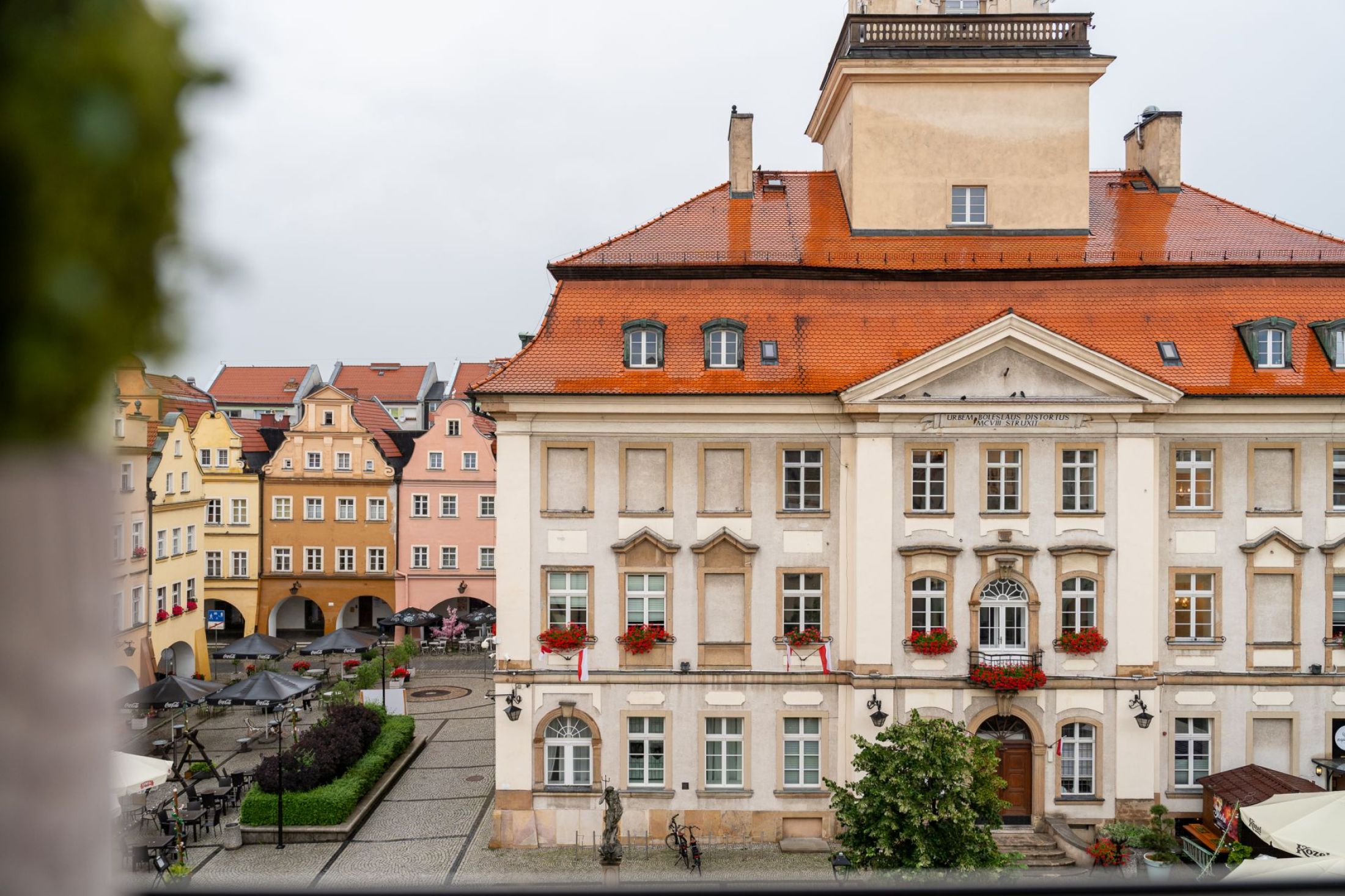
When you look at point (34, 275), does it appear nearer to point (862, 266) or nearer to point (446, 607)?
point (862, 266)

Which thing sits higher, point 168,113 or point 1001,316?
point 1001,316

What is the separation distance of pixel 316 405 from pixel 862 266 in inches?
1195

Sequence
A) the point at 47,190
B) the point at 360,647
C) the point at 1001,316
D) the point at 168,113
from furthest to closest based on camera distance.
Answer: the point at 360,647 → the point at 1001,316 → the point at 168,113 → the point at 47,190

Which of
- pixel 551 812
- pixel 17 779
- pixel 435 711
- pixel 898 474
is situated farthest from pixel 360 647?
pixel 17 779

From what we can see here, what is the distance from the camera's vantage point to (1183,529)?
64.7 feet

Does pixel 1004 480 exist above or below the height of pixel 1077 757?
above

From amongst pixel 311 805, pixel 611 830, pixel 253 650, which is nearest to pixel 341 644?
pixel 253 650

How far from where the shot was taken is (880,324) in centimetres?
2050

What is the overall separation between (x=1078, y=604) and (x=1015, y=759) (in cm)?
328

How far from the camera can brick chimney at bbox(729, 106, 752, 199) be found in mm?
23781

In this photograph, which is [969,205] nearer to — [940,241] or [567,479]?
[940,241]

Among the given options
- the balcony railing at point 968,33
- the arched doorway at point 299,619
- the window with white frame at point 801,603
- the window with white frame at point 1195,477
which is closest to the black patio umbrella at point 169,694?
the window with white frame at point 801,603

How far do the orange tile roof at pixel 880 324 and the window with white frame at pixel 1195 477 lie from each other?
1.32 m

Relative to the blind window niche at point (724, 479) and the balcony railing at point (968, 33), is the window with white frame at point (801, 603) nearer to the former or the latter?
the blind window niche at point (724, 479)
